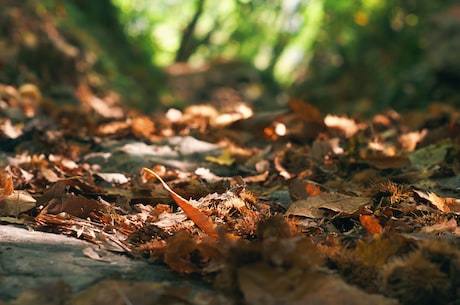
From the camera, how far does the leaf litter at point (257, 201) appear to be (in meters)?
1.41

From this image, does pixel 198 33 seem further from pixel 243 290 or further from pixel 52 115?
pixel 243 290

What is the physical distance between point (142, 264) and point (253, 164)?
5.15ft

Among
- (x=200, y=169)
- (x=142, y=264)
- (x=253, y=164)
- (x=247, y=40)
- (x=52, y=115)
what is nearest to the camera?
(x=142, y=264)

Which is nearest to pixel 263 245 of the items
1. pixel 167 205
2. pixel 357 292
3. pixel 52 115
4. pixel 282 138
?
pixel 357 292

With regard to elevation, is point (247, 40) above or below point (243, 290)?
above

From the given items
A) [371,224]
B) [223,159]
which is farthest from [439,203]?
[223,159]

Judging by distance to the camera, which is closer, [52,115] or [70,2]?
[52,115]

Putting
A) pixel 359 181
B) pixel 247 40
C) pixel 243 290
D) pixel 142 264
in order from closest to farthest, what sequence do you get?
pixel 243 290 < pixel 142 264 < pixel 359 181 < pixel 247 40

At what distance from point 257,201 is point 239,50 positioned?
20.6 meters

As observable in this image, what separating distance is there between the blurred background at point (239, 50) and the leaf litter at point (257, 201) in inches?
83.9

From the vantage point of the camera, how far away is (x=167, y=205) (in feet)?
7.35

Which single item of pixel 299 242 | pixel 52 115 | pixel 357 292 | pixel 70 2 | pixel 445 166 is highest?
pixel 70 2

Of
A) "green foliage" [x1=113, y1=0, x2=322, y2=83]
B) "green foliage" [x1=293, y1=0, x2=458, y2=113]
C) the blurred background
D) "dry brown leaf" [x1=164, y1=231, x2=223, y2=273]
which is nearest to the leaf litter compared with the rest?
"dry brown leaf" [x1=164, y1=231, x2=223, y2=273]

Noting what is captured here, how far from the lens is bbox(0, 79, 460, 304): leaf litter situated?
1.41 meters
